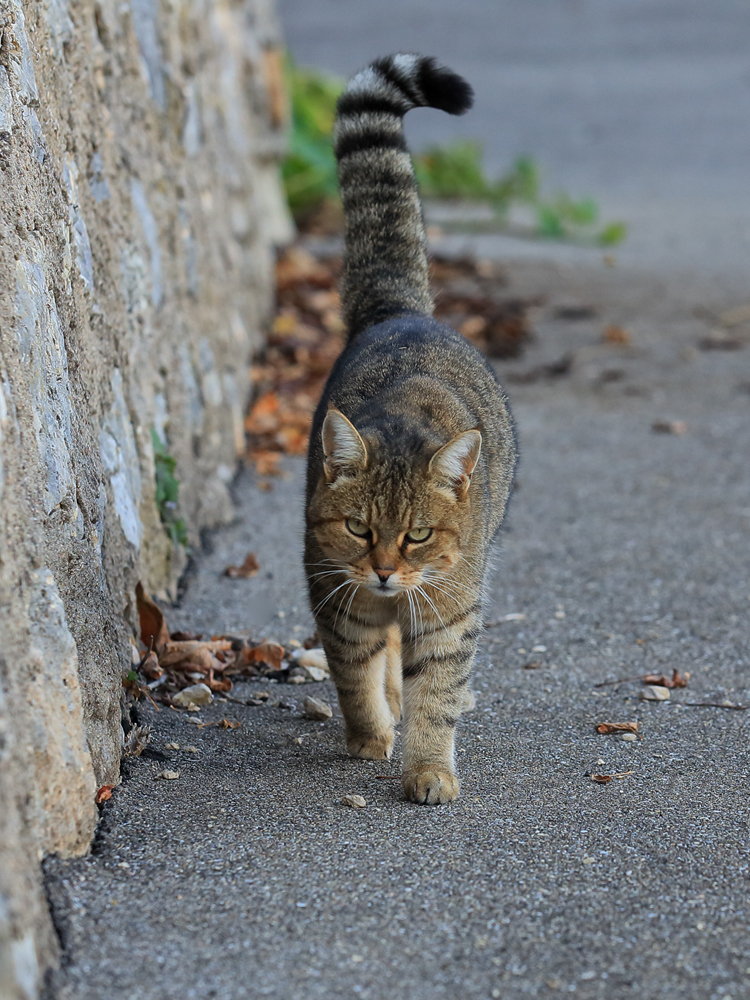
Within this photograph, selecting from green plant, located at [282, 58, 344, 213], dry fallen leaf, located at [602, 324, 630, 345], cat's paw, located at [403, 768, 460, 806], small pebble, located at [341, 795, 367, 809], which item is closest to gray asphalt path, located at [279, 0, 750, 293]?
dry fallen leaf, located at [602, 324, 630, 345]

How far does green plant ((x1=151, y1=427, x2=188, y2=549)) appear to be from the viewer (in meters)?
4.46

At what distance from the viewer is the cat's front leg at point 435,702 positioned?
10.9 ft

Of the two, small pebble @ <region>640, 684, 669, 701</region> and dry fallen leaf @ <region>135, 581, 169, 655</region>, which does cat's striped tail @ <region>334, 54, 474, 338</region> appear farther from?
small pebble @ <region>640, 684, 669, 701</region>

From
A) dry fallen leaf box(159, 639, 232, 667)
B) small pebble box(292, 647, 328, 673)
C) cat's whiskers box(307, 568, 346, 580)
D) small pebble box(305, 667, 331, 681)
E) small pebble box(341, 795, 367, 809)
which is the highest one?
cat's whiskers box(307, 568, 346, 580)

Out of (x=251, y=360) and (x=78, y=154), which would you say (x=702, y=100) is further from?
(x=78, y=154)

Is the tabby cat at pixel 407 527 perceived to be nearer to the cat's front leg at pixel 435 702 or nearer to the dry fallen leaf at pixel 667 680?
the cat's front leg at pixel 435 702

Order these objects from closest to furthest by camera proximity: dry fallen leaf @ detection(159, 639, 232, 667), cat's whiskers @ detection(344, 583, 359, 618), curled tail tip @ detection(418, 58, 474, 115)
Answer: cat's whiskers @ detection(344, 583, 359, 618) → dry fallen leaf @ detection(159, 639, 232, 667) → curled tail tip @ detection(418, 58, 474, 115)

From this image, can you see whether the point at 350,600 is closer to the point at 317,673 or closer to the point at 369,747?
the point at 369,747

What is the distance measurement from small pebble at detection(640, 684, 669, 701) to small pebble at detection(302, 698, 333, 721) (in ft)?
3.46

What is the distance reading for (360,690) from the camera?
3.60 metres

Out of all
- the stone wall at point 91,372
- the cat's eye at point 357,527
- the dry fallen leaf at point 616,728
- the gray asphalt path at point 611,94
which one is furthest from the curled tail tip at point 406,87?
the gray asphalt path at point 611,94

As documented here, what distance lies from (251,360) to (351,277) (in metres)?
3.07

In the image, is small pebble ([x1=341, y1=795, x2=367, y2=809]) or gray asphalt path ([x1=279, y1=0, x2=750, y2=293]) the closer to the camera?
small pebble ([x1=341, y1=795, x2=367, y2=809])

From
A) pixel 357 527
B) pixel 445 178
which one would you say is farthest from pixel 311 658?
pixel 445 178
